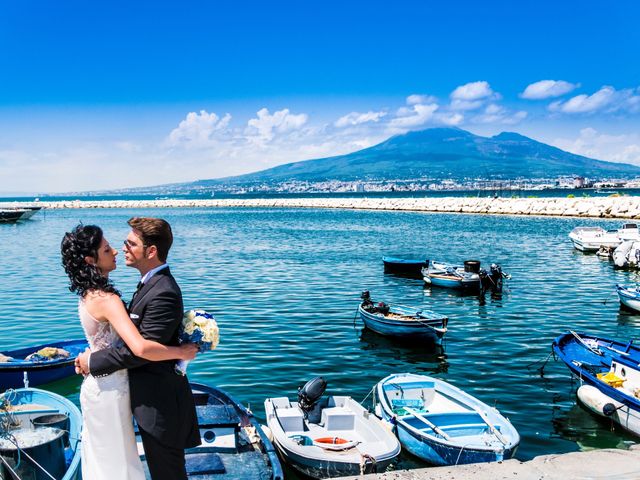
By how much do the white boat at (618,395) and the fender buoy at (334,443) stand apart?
600 centimetres

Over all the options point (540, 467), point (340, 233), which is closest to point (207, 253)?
point (340, 233)

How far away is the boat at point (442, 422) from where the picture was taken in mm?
10078

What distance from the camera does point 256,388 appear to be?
15.1 m

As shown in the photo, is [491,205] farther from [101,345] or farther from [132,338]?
[132,338]

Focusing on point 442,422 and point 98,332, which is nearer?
point 98,332

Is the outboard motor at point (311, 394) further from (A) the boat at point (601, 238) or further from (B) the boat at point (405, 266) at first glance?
(A) the boat at point (601, 238)

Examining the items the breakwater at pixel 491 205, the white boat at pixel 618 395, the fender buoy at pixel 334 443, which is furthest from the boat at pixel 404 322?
the breakwater at pixel 491 205

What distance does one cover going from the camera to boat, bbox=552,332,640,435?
12.1m

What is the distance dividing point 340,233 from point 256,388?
5165 centimetres

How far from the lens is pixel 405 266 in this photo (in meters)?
35.1

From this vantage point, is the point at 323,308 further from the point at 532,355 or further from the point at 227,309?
the point at 532,355

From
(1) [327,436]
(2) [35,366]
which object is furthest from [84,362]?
(2) [35,366]

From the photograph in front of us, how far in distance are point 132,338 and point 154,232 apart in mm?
825

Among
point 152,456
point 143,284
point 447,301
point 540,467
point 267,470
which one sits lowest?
point 447,301
